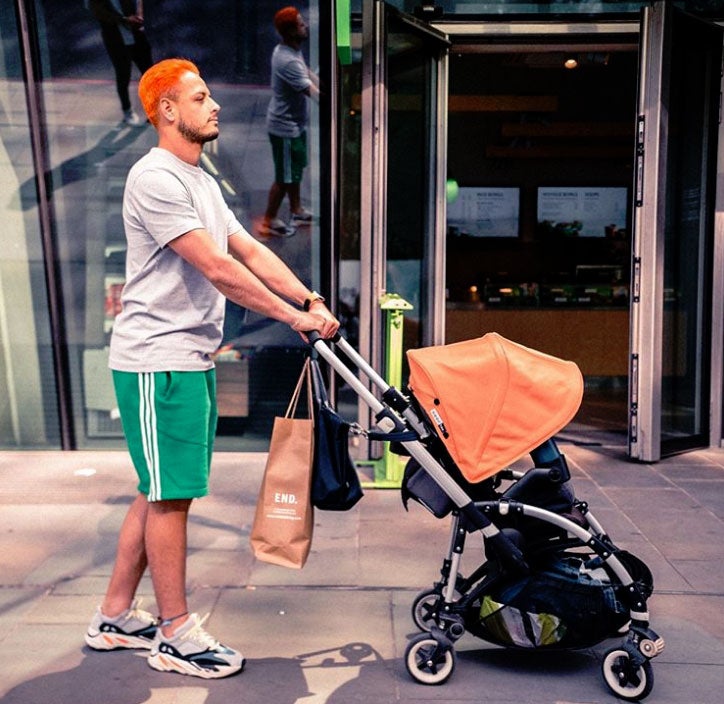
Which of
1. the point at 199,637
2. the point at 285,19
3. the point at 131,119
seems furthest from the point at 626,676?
the point at 131,119

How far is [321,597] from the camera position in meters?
3.98

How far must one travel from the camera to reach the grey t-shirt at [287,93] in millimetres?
6426

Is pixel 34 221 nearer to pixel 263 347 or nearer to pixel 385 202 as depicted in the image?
pixel 263 347

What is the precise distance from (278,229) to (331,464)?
377 centimetres

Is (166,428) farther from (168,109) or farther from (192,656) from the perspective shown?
(168,109)

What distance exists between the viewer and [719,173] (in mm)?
6711

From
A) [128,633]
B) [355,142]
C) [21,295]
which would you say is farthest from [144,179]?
[21,295]

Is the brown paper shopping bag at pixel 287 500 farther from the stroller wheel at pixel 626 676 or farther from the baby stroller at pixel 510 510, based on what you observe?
the stroller wheel at pixel 626 676

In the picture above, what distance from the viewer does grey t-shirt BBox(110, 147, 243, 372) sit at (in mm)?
3113

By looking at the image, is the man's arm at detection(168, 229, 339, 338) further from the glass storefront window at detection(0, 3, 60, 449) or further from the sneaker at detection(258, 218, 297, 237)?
the glass storefront window at detection(0, 3, 60, 449)

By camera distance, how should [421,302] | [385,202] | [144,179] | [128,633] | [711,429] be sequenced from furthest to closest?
[711,429], [421,302], [385,202], [128,633], [144,179]

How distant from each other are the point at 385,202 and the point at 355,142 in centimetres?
65

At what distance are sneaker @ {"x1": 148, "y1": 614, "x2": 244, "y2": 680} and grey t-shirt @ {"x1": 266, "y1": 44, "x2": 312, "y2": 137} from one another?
4.10 metres

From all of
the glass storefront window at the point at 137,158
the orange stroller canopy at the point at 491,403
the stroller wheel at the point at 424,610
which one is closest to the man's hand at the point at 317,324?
the orange stroller canopy at the point at 491,403
